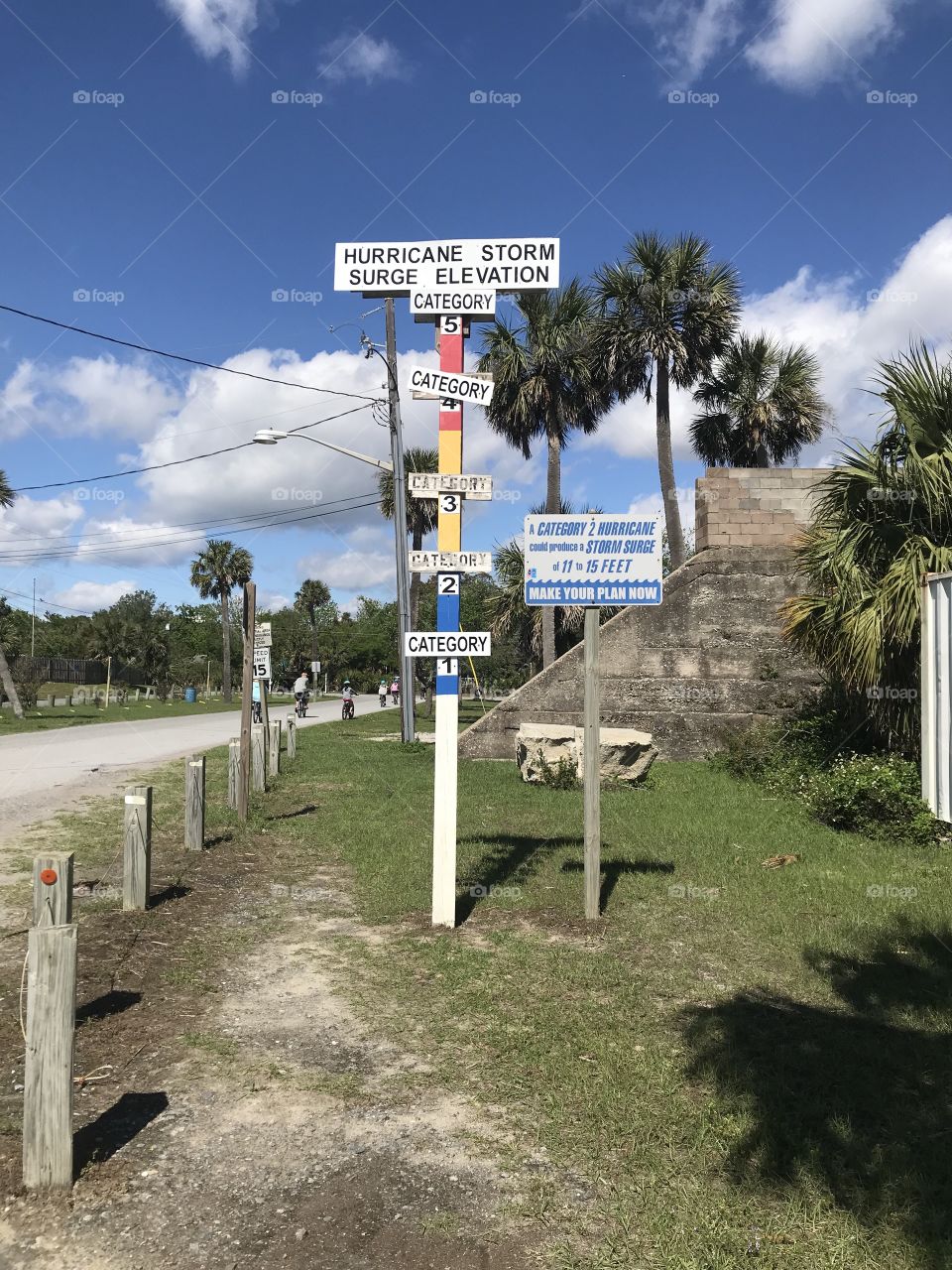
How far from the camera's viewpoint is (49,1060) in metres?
3.25

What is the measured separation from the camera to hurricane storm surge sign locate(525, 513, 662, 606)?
6840 mm

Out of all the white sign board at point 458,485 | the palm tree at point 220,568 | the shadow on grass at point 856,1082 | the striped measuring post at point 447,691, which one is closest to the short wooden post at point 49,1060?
the shadow on grass at point 856,1082

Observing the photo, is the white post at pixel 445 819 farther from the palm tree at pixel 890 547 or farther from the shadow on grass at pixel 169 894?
the palm tree at pixel 890 547

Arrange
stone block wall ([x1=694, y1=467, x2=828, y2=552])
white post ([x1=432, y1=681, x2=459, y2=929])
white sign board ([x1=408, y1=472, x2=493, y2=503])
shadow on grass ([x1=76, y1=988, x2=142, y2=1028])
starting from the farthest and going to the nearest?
stone block wall ([x1=694, y1=467, x2=828, y2=552]), white sign board ([x1=408, y1=472, x2=493, y2=503]), white post ([x1=432, y1=681, x2=459, y2=929]), shadow on grass ([x1=76, y1=988, x2=142, y2=1028])

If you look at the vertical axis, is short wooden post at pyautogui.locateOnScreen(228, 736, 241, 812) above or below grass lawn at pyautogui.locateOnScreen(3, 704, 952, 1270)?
above

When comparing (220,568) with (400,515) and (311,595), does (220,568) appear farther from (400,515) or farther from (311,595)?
(400,515)

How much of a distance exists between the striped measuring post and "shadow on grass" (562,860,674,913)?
151cm

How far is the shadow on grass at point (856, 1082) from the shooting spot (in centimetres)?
318

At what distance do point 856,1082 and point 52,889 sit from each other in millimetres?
3425

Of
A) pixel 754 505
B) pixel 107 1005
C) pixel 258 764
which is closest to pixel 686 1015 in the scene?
pixel 107 1005

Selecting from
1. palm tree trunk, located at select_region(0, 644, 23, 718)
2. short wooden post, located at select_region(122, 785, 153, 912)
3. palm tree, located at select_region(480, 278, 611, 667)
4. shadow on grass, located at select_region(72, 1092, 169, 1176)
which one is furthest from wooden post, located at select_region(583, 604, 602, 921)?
palm tree trunk, located at select_region(0, 644, 23, 718)

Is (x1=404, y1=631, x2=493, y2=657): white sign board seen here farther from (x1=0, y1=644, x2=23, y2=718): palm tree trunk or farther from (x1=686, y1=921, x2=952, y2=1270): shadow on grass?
(x1=0, y1=644, x2=23, y2=718): palm tree trunk

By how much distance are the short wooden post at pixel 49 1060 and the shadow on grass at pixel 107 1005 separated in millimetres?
1527

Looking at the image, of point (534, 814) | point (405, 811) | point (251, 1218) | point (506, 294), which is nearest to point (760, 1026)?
point (251, 1218)
